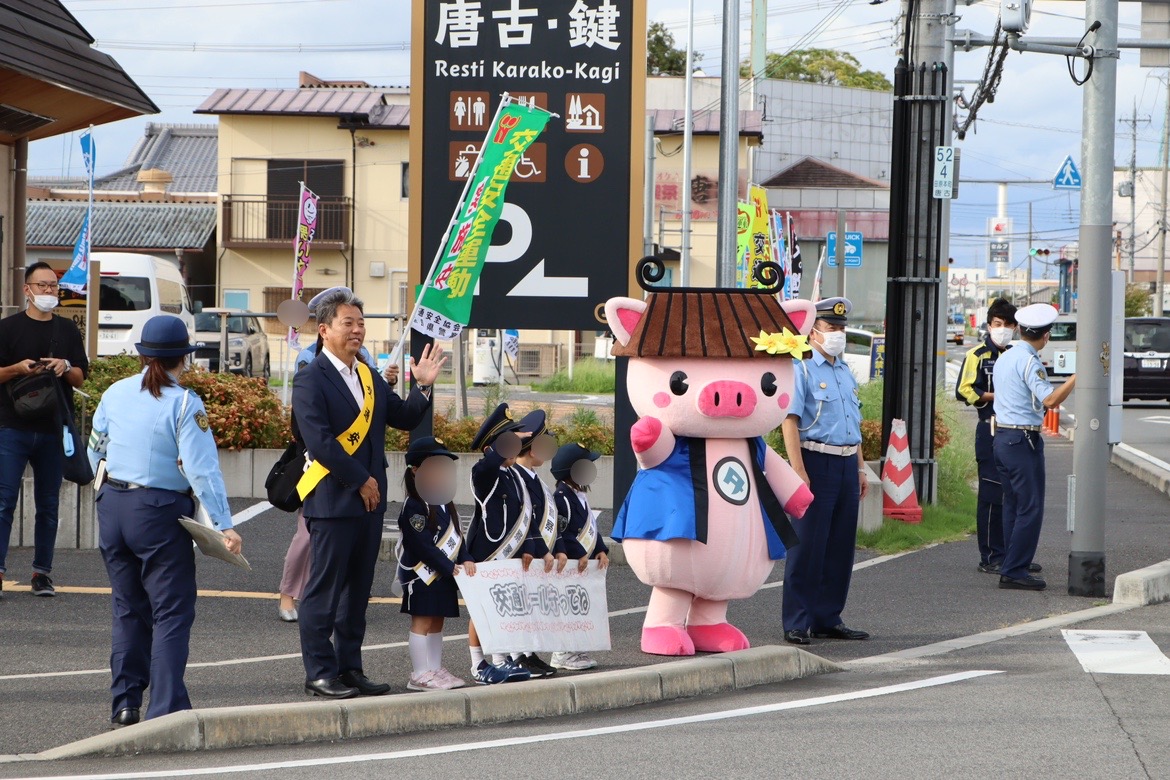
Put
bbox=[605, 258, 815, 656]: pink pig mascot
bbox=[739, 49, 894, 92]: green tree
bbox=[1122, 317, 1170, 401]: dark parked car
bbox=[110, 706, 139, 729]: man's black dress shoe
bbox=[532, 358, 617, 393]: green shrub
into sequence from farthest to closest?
bbox=[739, 49, 894, 92]: green tree < bbox=[1122, 317, 1170, 401]: dark parked car < bbox=[532, 358, 617, 393]: green shrub < bbox=[605, 258, 815, 656]: pink pig mascot < bbox=[110, 706, 139, 729]: man's black dress shoe

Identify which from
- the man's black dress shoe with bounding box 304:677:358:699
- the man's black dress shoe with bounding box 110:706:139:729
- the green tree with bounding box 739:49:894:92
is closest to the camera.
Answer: the man's black dress shoe with bounding box 110:706:139:729

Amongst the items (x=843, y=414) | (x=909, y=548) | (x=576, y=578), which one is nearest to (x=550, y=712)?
(x=576, y=578)

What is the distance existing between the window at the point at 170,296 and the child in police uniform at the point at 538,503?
19031 mm

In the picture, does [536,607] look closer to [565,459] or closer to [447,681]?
[447,681]

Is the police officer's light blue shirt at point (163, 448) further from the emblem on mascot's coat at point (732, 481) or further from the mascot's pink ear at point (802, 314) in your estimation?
the mascot's pink ear at point (802, 314)

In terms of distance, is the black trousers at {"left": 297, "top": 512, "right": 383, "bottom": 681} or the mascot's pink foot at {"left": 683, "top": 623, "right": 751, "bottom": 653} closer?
the black trousers at {"left": 297, "top": 512, "right": 383, "bottom": 681}

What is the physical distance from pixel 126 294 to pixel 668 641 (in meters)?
19.1

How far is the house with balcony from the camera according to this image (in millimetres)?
37938

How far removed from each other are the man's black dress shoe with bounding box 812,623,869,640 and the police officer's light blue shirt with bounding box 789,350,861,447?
111cm

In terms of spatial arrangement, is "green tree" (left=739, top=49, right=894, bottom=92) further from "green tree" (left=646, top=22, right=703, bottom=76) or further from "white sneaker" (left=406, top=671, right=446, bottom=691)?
"white sneaker" (left=406, top=671, right=446, bottom=691)

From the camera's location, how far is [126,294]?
2441cm

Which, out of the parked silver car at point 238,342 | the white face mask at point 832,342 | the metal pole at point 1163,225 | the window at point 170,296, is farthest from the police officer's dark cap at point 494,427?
the metal pole at point 1163,225

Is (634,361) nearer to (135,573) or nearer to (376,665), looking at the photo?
(376,665)

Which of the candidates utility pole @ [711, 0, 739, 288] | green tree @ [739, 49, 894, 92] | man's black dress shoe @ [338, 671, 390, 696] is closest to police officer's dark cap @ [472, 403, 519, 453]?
man's black dress shoe @ [338, 671, 390, 696]
